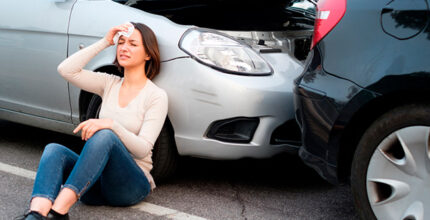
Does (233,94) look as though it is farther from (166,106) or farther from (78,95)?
(78,95)

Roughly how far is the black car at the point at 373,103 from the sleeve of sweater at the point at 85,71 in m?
1.23

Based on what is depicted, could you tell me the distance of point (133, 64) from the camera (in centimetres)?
364

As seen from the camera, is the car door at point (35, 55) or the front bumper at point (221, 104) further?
the car door at point (35, 55)

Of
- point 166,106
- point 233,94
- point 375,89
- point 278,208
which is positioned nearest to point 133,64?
point 166,106

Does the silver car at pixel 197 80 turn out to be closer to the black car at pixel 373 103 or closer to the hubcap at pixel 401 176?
the black car at pixel 373 103

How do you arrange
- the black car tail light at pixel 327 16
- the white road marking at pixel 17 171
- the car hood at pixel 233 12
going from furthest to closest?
the car hood at pixel 233 12 < the white road marking at pixel 17 171 < the black car tail light at pixel 327 16

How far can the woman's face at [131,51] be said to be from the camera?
143 inches

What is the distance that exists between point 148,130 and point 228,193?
732 millimetres

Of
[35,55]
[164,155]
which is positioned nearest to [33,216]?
[164,155]

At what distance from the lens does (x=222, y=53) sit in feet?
12.1

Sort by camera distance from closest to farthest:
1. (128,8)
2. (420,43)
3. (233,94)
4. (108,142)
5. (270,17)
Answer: (420,43), (108,142), (233,94), (128,8), (270,17)

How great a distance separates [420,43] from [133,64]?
1.62 m

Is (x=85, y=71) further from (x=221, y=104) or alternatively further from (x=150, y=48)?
(x=221, y=104)

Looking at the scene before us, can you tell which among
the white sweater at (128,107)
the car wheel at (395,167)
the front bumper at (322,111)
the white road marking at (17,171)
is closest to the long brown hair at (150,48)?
the white sweater at (128,107)
